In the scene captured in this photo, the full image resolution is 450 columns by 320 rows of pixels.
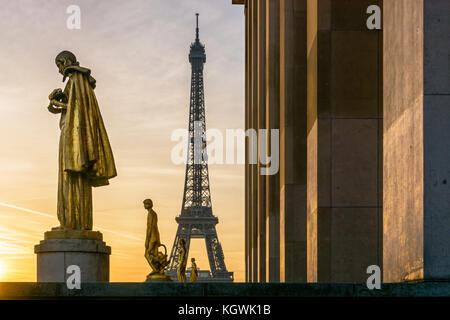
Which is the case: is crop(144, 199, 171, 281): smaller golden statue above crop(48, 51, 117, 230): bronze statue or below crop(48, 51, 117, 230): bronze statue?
below

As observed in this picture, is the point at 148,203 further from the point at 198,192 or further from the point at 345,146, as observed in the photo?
the point at 198,192

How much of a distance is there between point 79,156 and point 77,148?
0.14m

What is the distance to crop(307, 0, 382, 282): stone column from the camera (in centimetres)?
1171

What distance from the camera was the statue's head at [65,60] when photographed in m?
12.6

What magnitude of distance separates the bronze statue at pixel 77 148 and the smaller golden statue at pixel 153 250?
8.01 feet

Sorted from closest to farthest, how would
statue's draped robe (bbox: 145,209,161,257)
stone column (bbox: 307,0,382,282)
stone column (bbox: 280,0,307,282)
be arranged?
stone column (bbox: 307,0,382,282)
statue's draped robe (bbox: 145,209,161,257)
stone column (bbox: 280,0,307,282)

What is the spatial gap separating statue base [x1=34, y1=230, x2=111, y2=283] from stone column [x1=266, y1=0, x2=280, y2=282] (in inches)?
388

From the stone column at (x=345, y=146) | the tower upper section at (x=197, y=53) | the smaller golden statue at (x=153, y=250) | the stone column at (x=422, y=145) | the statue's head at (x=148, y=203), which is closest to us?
the stone column at (x=422, y=145)

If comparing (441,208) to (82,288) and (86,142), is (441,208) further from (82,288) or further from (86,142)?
(86,142)

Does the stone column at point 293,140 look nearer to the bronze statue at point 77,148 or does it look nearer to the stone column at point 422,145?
the bronze statue at point 77,148

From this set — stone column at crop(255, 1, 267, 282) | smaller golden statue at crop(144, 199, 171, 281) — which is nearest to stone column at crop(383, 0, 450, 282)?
smaller golden statue at crop(144, 199, 171, 281)

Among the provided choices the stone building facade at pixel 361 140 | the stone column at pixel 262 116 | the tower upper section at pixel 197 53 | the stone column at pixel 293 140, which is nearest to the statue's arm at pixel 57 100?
the stone building facade at pixel 361 140

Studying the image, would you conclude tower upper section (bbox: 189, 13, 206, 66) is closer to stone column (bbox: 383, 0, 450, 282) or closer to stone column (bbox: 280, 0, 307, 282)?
stone column (bbox: 280, 0, 307, 282)
